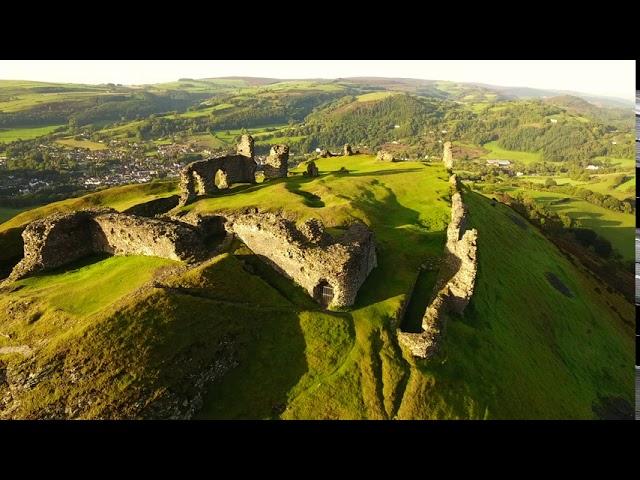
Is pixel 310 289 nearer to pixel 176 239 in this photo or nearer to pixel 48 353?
pixel 176 239

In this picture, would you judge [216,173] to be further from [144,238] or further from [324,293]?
→ [324,293]

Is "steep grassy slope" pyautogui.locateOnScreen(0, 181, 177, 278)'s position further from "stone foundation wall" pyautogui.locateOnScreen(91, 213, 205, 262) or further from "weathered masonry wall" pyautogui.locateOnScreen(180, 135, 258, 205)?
"stone foundation wall" pyautogui.locateOnScreen(91, 213, 205, 262)

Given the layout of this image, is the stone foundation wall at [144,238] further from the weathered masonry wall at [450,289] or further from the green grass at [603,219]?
the green grass at [603,219]

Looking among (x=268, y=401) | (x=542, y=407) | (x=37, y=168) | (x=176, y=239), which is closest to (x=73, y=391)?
(x=268, y=401)

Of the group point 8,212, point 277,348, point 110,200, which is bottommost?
point 8,212

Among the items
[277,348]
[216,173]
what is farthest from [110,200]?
[277,348]

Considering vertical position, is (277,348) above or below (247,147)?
below
